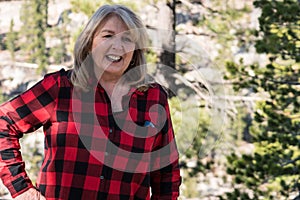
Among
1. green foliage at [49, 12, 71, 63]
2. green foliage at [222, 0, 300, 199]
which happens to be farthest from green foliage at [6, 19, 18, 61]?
green foliage at [222, 0, 300, 199]

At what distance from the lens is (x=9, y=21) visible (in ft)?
91.1

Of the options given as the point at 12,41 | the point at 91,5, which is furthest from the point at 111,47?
the point at 12,41

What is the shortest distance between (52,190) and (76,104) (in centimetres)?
27

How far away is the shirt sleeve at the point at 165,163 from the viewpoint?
1890 millimetres

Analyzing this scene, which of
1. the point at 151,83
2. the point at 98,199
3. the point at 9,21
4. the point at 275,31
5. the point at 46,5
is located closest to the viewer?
the point at 98,199

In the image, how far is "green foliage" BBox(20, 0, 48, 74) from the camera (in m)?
23.0

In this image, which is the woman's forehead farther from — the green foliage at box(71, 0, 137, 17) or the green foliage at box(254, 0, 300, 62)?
the green foliage at box(71, 0, 137, 17)

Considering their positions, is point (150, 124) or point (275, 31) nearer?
point (150, 124)

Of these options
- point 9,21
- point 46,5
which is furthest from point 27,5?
point 9,21

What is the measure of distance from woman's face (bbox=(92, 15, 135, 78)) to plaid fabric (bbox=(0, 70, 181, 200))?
80 mm

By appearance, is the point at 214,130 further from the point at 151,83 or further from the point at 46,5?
the point at 46,5

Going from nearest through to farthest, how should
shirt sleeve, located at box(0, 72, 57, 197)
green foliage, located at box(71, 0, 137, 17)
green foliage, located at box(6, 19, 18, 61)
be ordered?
1. shirt sleeve, located at box(0, 72, 57, 197)
2. green foliage, located at box(71, 0, 137, 17)
3. green foliage, located at box(6, 19, 18, 61)

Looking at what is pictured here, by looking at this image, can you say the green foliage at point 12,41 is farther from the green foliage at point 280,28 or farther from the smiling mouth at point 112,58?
the smiling mouth at point 112,58

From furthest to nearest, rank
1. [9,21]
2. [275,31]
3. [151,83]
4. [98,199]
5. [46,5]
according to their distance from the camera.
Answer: [9,21] < [46,5] < [275,31] < [151,83] < [98,199]
